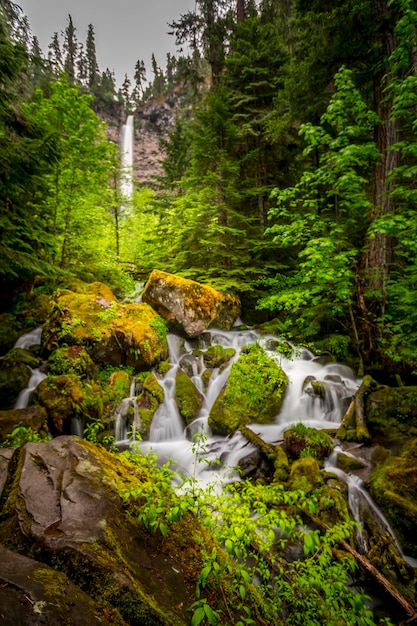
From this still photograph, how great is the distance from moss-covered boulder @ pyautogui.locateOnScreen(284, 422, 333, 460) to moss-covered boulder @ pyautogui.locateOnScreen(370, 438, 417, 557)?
0.88 meters

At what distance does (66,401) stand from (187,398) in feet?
9.99

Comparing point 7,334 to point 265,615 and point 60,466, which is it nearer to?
point 60,466

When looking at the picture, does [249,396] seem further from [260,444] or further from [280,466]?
[280,466]

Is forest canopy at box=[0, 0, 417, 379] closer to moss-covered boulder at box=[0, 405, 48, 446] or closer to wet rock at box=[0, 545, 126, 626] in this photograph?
moss-covered boulder at box=[0, 405, 48, 446]

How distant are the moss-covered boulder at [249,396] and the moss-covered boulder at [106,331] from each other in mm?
2480

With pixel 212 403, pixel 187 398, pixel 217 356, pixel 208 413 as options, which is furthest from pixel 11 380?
pixel 217 356

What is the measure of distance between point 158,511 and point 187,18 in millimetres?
18558

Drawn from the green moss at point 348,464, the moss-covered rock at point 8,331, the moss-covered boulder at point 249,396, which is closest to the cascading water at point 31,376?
the moss-covered rock at point 8,331

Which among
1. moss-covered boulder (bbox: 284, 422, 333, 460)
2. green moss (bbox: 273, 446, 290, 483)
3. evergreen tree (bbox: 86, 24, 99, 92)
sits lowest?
green moss (bbox: 273, 446, 290, 483)

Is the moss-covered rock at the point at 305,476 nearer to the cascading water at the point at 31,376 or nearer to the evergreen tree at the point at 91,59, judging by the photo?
the cascading water at the point at 31,376

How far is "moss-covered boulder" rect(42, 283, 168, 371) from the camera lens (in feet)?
25.3

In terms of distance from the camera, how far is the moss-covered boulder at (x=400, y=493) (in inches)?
164

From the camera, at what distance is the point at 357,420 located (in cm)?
627

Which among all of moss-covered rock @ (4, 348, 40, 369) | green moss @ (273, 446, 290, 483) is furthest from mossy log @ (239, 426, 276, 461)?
moss-covered rock @ (4, 348, 40, 369)
